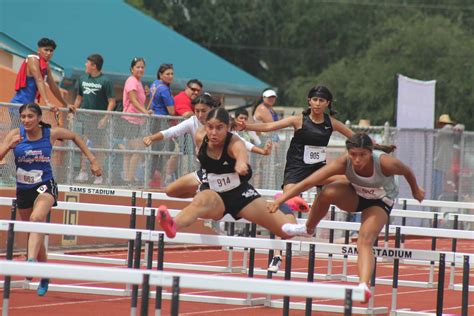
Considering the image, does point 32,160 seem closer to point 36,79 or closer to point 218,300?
point 218,300

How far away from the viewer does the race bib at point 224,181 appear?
11.0 m

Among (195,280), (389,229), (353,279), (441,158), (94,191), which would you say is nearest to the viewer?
(195,280)

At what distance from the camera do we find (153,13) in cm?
6022

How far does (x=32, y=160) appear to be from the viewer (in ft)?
40.5

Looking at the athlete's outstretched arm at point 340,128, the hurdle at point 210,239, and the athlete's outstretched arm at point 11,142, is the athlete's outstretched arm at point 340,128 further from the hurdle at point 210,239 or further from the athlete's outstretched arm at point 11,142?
the athlete's outstretched arm at point 11,142

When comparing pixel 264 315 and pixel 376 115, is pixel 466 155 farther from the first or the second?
pixel 376 115

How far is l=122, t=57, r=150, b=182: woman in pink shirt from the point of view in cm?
1756

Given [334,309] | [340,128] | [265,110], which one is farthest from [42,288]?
[265,110]

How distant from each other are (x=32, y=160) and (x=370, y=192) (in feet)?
11.8

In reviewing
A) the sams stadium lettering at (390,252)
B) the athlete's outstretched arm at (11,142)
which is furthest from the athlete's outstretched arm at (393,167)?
the athlete's outstretched arm at (11,142)

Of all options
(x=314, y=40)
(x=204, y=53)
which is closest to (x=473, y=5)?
(x=314, y=40)

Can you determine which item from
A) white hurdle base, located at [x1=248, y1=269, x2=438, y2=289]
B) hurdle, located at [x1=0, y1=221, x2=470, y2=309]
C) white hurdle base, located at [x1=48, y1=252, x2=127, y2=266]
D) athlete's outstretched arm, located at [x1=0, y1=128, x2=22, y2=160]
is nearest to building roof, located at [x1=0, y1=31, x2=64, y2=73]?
white hurdle base, located at [x1=48, y1=252, x2=127, y2=266]

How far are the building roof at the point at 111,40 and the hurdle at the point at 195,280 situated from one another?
1627cm

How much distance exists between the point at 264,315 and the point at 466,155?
1321 centimetres
